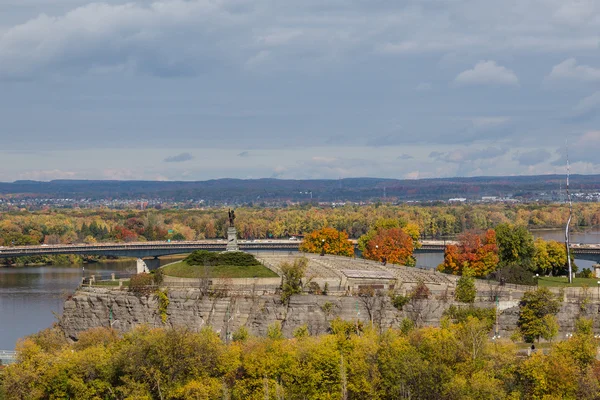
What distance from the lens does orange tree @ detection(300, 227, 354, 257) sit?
87.1 metres

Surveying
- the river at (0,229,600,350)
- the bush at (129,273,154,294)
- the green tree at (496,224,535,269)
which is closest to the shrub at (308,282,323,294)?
the bush at (129,273,154,294)

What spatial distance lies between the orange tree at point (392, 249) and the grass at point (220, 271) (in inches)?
697

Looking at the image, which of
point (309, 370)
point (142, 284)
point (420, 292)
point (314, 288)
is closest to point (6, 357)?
point (142, 284)

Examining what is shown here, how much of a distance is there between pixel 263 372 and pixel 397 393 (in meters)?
5.79

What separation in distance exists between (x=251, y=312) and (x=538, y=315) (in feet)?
50.0

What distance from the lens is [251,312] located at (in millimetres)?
58250

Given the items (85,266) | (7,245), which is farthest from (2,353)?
(7,245)

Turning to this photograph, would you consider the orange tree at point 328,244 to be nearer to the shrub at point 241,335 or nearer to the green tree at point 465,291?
the green tree at point 465,291

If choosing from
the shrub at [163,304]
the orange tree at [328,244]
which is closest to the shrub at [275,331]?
the shrub at [163,304]

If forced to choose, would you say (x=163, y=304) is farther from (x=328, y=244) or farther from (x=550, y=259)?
(x=550, y=259)

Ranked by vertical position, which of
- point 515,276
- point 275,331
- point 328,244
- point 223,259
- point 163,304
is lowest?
point 275,331

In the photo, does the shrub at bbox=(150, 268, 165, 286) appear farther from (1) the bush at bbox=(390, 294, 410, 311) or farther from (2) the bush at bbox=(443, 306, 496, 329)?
(2) the bush at bbox=(443, 306, 496, 329)

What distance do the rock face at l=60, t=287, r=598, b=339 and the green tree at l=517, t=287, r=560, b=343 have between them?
566 millimetres

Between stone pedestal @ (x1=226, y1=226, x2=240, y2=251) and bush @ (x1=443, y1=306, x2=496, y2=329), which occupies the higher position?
stone pedestal @ (x1=226, y1=226, x2=240, y2=251)
